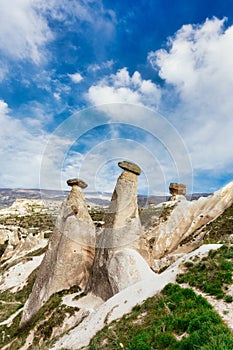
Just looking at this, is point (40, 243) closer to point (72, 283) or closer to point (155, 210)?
point (155, 210)

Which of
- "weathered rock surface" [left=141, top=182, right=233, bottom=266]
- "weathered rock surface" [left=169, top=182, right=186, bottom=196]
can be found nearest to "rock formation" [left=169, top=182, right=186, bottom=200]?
"weathered rock surface" [left=169, top=182, right=186, bottom=196]

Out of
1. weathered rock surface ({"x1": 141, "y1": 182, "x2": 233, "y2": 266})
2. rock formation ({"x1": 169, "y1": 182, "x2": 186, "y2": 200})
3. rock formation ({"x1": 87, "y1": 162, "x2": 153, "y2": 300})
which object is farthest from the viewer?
rock formation ({"x1": 169, "y1": 182, "x2": 186, "y2": 200})

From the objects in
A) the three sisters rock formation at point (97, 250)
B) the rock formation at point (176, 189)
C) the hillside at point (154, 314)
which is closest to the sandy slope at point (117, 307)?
the hillside at point (154, 314)

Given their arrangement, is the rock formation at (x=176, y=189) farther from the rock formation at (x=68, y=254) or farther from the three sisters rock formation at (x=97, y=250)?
the rock formation at (x=68, y=254)

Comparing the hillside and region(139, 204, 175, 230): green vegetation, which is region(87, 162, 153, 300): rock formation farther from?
region(139, 204, 175, 230): green vegetation

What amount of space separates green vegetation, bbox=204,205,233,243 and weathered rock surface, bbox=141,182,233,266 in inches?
65.7

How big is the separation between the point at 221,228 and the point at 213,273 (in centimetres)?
1695

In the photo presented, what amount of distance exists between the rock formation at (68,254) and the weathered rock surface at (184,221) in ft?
28.5

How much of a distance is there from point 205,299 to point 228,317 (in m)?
1.35

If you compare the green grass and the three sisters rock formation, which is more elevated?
the three sisters rock formation

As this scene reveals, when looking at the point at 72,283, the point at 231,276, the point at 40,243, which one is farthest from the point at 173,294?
the point at 40,243

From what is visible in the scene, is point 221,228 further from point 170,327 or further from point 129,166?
point 170,327

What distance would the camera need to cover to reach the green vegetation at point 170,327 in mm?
6875

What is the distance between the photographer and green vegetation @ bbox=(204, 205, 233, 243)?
25.3 metres
